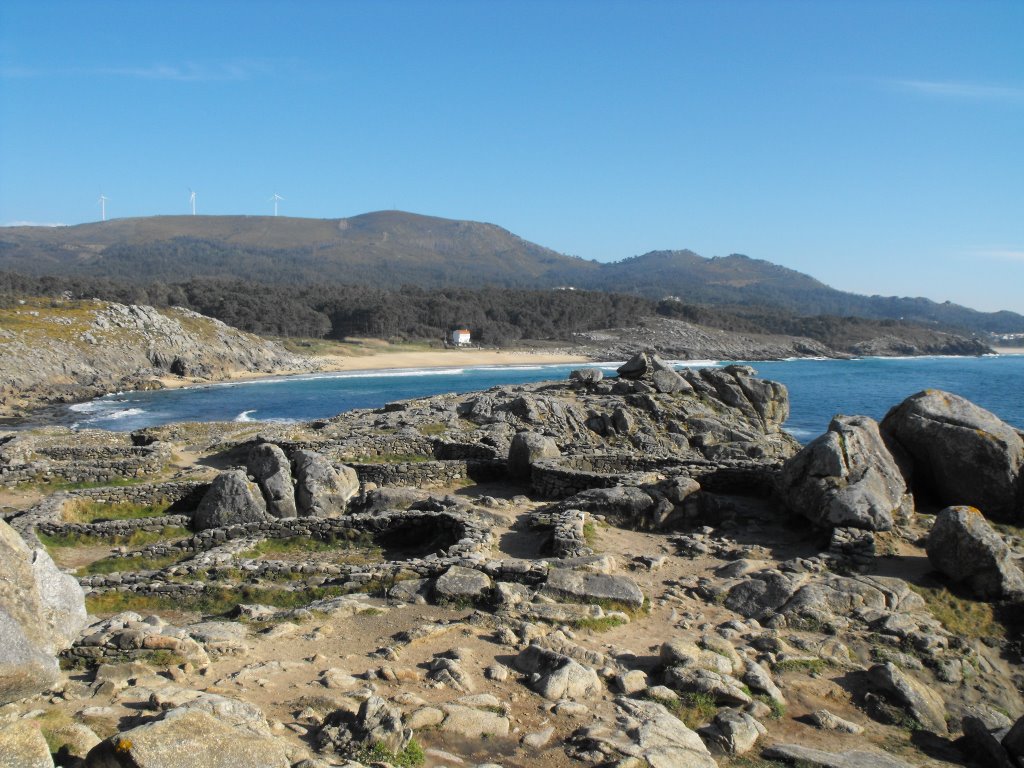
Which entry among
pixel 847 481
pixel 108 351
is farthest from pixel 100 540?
pixel 108 351

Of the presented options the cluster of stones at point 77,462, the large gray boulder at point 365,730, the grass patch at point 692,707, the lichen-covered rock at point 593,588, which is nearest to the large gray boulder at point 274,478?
the cluster of stones at point 77,462

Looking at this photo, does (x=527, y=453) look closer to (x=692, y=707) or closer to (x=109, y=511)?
(x=109, y=511)

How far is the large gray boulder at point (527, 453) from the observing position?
74.5ft

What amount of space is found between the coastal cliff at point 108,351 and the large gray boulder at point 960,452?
6432cm

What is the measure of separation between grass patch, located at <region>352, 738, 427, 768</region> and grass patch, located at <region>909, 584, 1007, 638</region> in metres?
9.96

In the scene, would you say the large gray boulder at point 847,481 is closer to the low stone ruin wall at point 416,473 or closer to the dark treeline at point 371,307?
the low stone ruin wall at point 416,473

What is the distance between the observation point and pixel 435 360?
415 ft

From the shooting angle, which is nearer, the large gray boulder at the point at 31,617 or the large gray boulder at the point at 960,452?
the large gray boulder at the point at 31,617

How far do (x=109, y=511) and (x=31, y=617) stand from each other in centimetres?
1250

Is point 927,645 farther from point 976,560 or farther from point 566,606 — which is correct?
point 566,606

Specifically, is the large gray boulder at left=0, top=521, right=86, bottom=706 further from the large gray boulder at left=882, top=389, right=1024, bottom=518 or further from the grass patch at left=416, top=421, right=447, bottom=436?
the grass patch at left=416, top=421, right=447, bottom=436

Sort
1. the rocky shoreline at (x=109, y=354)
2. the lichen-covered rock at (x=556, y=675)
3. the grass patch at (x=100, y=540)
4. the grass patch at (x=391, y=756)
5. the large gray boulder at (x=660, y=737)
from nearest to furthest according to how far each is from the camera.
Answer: the grass patch at (x=391, y=756) < the large gray boulder at (x=660, y=737) < the lichen-covered rock at (x=556, y=675) < the grass patch at (x=100, y=540) < the rocky shoreline at (x=109, y=354)

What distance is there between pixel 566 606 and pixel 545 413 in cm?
2146

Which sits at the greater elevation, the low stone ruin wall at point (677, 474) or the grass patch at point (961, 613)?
the low stone ruin wall at point (677, 474)
